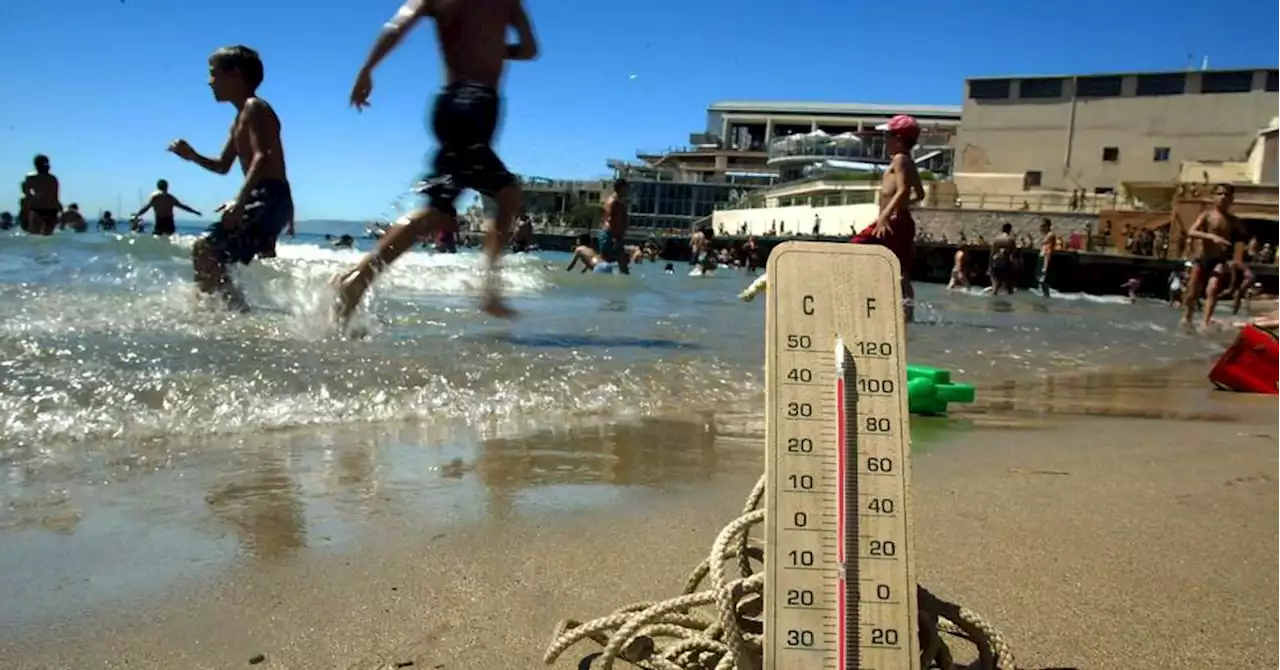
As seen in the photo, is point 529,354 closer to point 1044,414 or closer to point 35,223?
point 1044,414

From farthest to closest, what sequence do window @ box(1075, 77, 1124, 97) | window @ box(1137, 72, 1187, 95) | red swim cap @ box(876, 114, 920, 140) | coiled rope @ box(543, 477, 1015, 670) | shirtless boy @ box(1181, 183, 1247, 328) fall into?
window @ box(1075, 77, 1124, 97) → window @ box(1137, 72, 1187, 95) → shirtless boy @ box(1181, 183, 1247, 328) → red swim cap @ box(876, 114, 920, 140) → coiled rope @ box(543, 477, 1015, 670)

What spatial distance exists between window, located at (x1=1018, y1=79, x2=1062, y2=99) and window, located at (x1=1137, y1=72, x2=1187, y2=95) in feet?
14.0

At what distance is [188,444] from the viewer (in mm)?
3398

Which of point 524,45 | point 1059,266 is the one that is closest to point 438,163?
point 524,45

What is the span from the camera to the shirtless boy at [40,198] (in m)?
14.5

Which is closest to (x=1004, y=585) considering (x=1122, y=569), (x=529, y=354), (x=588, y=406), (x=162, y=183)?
(x=1122, y=569)

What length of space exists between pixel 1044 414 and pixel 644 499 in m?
2.87

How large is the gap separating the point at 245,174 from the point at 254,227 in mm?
358

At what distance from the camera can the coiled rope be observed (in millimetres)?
1425

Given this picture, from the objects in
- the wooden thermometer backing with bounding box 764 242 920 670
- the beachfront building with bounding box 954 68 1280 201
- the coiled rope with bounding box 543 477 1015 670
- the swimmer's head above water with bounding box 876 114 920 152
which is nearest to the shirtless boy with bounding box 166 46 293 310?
the swimmer's head above water with bounding box 876 114 920 152

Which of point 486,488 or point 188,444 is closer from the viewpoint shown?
point 486,488

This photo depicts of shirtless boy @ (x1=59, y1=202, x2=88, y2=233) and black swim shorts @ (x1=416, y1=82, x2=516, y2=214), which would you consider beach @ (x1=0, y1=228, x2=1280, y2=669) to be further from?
shirtless boy @ (x1=59, y1=202, x2=88, y2=233)

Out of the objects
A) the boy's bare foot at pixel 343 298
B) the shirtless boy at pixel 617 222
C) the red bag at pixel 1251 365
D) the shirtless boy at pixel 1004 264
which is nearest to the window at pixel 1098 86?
the shirtless boy at pixel 1004 264

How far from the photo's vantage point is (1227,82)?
52.8m
